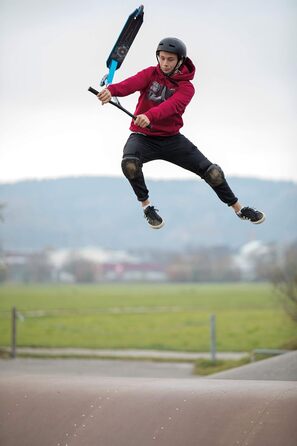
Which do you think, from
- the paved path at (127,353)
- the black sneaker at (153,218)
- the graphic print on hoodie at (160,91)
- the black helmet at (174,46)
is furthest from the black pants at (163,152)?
the paved path at (127,353)

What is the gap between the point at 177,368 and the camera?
2373 cm

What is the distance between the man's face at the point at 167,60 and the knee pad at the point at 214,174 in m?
1.22

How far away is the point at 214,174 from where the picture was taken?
918 cm

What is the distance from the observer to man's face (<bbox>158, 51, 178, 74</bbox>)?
335 inches

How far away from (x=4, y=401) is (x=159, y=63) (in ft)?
12.5

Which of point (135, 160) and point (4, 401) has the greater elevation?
point (135, 160)

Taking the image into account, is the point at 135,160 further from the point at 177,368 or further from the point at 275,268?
the point at 275,268

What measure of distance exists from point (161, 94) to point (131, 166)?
81cm

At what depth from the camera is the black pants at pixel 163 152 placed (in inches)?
352

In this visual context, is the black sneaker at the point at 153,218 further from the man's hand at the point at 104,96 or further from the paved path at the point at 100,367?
the paved path at the point at 100,367

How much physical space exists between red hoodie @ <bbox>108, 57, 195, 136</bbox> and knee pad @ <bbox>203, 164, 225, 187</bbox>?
58cm

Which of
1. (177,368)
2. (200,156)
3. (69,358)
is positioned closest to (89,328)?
(69,358)

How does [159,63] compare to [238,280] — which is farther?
[238,280]

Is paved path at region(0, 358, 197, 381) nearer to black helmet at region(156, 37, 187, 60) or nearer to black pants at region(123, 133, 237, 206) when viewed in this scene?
black pants at region(123, 133, 237, 206)
